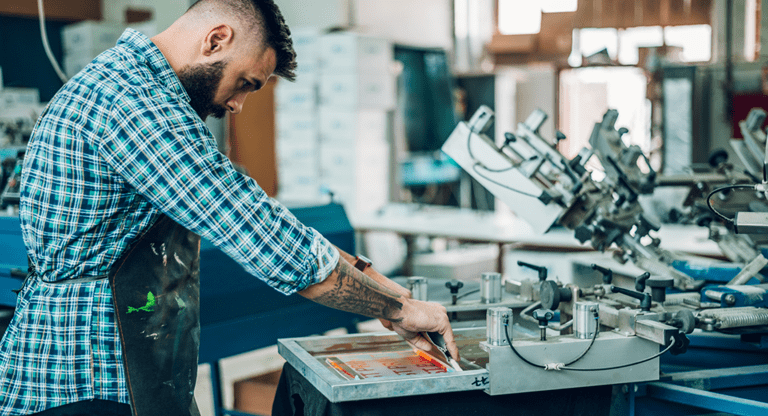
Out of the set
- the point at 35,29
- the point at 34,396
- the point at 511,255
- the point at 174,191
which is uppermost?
the point at 35,29

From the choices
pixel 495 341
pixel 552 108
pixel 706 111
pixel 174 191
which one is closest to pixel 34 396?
pixel 174 191

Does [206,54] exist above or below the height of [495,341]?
above

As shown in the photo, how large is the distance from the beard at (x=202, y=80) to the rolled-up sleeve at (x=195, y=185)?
0.44ft

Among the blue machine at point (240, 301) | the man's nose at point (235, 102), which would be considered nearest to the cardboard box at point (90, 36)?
the blue machine at point (240, 301)

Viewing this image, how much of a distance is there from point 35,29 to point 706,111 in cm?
453

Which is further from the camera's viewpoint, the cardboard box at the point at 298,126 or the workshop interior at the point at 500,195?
the cardboard box at the point at 298,126

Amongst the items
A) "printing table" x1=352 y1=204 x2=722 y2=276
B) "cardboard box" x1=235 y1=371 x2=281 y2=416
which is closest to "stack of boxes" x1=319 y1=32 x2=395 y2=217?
"printing table" x1=352 y1=204 x2=722 y2=276

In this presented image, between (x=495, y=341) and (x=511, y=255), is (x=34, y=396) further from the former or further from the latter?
(x=511, y=255)

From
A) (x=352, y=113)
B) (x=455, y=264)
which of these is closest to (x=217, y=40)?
(x=455, y=264)

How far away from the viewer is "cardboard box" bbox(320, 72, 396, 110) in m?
4.73

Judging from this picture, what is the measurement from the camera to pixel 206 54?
1.14m

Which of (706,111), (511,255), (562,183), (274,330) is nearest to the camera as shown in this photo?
(562,183)

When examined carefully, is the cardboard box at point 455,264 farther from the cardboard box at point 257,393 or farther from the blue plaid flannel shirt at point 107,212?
the blue plaid flannel shirt at point 107,212

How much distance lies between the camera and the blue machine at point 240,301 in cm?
187
